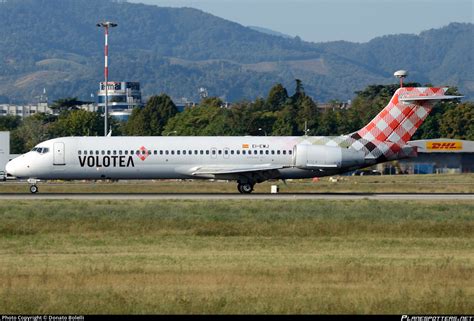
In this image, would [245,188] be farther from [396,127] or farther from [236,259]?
[236,259]

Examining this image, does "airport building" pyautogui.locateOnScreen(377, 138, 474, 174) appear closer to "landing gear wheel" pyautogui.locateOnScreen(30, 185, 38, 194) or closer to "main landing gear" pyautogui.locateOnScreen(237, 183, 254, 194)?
"main landing gear" pyautogui.locateOnScreen(237, 183, 254, 194)

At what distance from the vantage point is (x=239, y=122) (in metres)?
157

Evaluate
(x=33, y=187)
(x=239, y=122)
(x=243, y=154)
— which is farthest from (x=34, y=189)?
(x=239, y=122)

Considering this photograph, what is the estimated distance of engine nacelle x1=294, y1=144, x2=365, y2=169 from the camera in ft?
203

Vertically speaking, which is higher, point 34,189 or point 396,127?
point 396,127

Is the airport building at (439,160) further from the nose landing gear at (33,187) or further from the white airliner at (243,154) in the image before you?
the nose landing gear at (33,187)

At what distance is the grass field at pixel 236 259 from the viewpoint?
76.3ft

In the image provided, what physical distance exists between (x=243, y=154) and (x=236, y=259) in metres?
32.5

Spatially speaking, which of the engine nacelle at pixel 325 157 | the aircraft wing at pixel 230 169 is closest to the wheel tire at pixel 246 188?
the aircraft wing at pixel 230 169

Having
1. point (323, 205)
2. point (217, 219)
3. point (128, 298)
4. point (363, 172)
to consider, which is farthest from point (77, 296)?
point (363, 172)

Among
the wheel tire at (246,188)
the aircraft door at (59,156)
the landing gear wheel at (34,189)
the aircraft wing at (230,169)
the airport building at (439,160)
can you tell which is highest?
the aircraft door at (59,156)

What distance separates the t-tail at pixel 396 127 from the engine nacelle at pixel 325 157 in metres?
0.55

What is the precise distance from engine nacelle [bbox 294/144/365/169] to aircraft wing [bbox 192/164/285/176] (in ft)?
4.23

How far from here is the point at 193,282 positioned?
85.2ft
